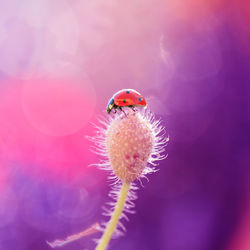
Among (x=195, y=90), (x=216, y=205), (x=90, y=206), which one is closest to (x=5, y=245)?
(x=90, y=206)

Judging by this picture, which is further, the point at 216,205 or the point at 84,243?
the point at 216,205

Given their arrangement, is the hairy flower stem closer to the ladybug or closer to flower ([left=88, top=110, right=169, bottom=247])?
flower ([left=88, top=110, right=169, bottom=247])

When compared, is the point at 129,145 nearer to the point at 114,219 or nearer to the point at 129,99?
the point at 114,219

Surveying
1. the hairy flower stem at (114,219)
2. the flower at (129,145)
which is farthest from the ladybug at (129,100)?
the hairy flower stem at (114,219)

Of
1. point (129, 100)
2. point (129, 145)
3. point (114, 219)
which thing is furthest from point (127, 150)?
point (129, 100)

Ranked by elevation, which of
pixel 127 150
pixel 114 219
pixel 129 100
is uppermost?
pixel 129 100

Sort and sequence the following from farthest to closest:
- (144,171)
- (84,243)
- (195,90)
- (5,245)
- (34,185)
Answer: (195,90)
(34,185)
(5,245)
(84,243)
(144,171)

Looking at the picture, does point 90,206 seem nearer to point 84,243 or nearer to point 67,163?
point 67,163
